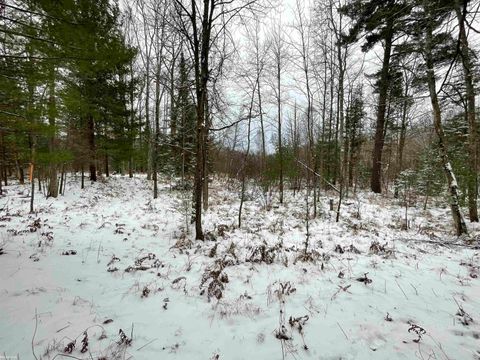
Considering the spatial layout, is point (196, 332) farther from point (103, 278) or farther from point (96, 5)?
point (96, 5)

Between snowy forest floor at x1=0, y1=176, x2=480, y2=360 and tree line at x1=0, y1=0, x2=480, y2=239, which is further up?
tree line at x1=0, y1=0, x2=480, y2=239

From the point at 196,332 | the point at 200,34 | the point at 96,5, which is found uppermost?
the point at 200,34

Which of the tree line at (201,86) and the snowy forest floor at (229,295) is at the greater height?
the tree line at (201,86)

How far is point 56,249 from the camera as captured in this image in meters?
5.29

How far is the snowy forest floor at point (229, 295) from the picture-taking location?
8.52 ft

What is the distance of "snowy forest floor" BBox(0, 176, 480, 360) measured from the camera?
2.60m

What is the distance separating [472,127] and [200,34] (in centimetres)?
949

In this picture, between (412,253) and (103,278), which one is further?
(412,253)

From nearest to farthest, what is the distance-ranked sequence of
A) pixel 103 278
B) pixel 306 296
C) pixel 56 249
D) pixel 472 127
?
1. pixel 306 296
2. pixel 103 278
3. pixel 56 249
4. pixel 472 127

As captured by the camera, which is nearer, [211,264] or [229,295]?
[229,295]

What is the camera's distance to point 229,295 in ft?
12.3

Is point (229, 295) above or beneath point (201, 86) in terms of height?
beneath

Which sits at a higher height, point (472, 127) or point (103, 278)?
point (472, 127)

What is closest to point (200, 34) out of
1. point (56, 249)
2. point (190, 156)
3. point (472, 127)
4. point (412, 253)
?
point (56, 249)
